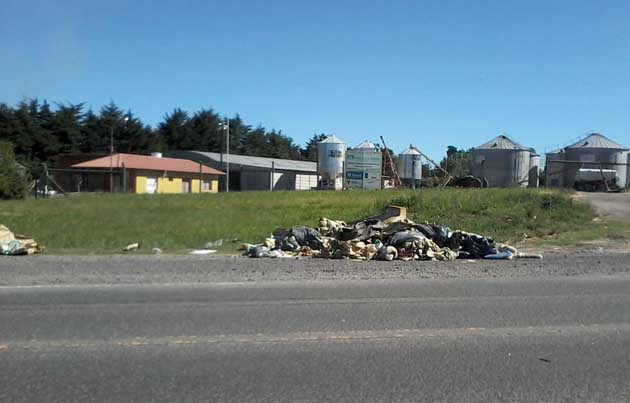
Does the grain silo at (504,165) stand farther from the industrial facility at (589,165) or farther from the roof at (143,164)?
the roof at (143,164)

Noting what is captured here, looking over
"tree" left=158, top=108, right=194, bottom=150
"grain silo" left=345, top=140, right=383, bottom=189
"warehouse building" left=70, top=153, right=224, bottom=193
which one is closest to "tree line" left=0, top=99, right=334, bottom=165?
"tree" left=158, top=108, right=194, bottom=150

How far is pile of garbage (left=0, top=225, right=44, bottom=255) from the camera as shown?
1513cm

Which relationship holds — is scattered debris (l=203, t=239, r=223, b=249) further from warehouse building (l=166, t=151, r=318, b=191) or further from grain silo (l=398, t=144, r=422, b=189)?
warehouse building (l=166, t=151, r=318, b=191)

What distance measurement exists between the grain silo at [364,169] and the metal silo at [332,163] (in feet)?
18.3

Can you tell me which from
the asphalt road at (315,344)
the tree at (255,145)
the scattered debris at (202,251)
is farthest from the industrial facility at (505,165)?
the tree at (255,145)

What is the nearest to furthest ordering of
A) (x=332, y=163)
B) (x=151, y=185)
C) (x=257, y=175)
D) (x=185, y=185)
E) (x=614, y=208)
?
(x=614, y=208) < (x=151, y=185) < (x=332, y=163) < (x=185, y=185) < (x=257, y=175)

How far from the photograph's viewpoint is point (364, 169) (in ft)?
175

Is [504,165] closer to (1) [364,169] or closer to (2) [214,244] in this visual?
(1) [364,169]

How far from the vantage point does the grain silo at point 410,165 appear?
2410 inches

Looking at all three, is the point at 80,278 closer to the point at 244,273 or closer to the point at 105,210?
the point at 244,273

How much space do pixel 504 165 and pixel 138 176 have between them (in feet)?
111

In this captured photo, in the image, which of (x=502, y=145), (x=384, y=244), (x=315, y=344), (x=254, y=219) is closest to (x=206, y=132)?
(x=502, y=145)

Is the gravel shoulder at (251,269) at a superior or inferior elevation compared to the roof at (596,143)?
inferior

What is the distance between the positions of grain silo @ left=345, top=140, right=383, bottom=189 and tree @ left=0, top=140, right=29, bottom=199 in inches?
1038
